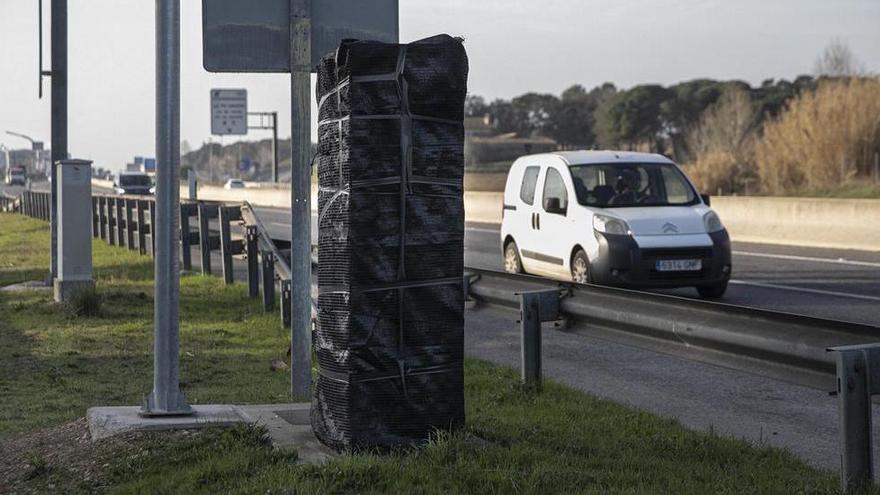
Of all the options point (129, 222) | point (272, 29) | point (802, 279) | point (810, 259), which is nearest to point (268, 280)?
point (272, 29)

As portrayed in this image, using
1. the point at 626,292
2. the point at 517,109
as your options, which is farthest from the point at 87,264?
the point at 517,109

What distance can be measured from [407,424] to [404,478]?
2.39ft

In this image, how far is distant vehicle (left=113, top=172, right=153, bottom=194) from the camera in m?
69.2

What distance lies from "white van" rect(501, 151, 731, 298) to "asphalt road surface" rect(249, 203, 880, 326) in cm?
73

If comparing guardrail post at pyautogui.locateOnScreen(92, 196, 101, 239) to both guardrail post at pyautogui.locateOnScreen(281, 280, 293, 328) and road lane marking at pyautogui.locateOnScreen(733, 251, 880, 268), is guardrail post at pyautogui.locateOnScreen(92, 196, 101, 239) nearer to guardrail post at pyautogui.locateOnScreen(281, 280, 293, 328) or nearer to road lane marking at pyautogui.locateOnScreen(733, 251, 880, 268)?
road lane marking at pyautogui.locateOnScreen(733, 251, 880, 268)

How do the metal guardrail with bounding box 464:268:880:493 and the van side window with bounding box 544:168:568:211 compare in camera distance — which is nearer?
the metal guardrail with bounding box 464:268:880:493

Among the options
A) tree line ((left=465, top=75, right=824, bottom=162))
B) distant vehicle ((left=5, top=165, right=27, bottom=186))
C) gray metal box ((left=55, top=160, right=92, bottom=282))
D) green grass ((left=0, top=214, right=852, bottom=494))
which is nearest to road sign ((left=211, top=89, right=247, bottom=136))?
gray metal box ((left=55, top=160, right=92, bottom=282))

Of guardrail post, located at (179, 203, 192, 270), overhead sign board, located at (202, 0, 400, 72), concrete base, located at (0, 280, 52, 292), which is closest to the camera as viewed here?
overhead sign board, located at (202, 0, 400, 72)

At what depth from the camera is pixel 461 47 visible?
22.1ft

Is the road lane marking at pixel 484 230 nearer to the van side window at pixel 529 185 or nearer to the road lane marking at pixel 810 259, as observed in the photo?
the road lane marking at pixel 810 259

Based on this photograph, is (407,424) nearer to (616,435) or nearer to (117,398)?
(616,435)

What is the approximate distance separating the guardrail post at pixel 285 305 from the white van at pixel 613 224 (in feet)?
12.5

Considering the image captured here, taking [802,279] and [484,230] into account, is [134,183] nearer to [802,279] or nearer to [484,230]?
[484,230]

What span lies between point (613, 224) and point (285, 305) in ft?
13.8
